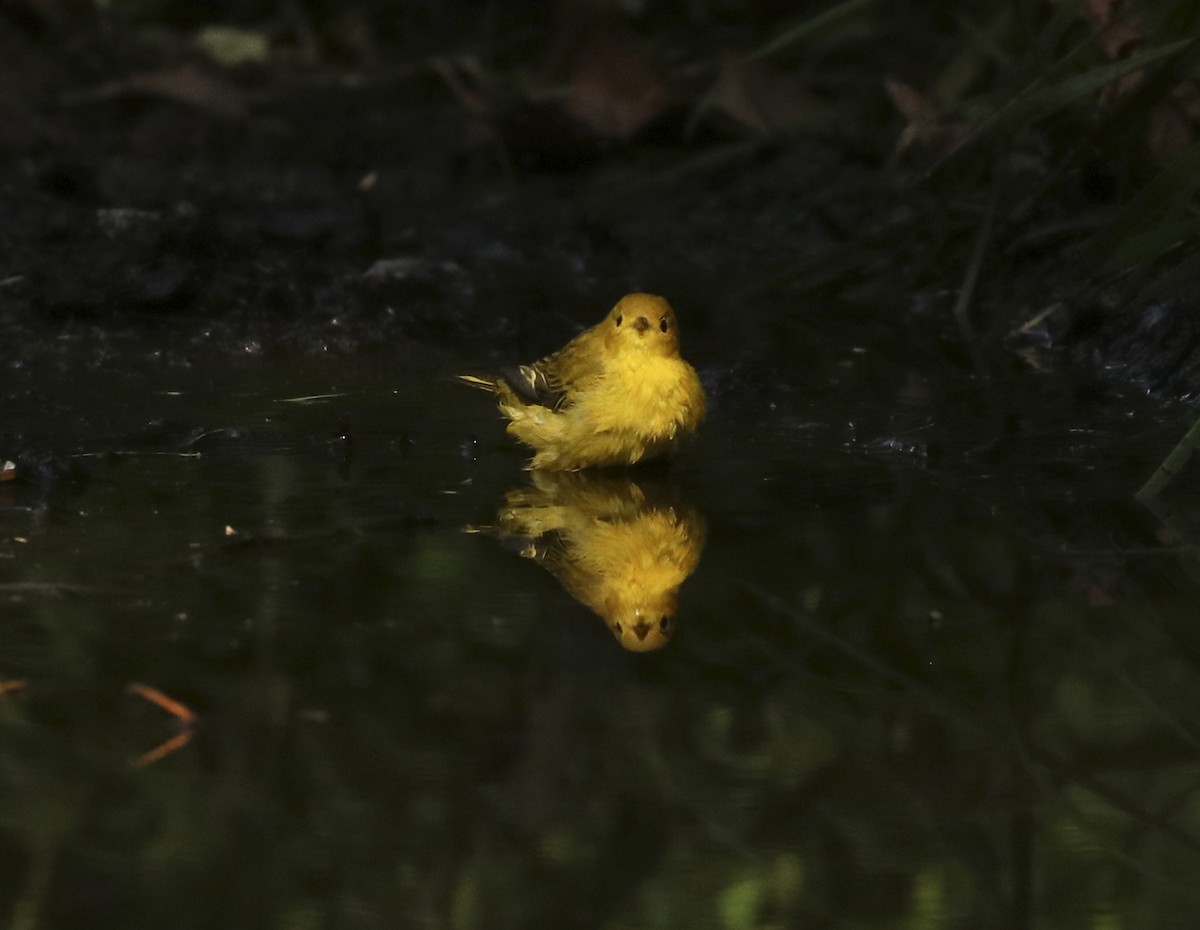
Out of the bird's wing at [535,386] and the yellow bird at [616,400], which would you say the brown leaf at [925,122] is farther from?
the bird's wing at [535,386]

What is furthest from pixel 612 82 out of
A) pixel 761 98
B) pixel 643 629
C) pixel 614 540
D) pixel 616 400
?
pixel 643 629

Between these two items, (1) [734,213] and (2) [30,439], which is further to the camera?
(1) [734,213]

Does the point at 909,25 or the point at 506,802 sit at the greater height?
the point at 506,802

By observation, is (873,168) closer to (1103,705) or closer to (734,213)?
(734,213)

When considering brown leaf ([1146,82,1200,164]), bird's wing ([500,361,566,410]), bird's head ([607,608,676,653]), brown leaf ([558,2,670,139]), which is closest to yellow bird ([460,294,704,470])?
bird's wing ([500,361,566,410])

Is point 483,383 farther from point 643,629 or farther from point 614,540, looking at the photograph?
point 643,629

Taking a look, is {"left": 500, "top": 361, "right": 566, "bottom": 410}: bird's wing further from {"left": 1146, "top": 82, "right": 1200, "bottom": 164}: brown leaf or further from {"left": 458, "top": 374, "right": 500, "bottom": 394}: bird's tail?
{"left": 1146, "top": 82, "right": 1200, "bottom": 164}: brown leaf

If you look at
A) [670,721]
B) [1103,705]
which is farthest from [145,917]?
[1103,705]
